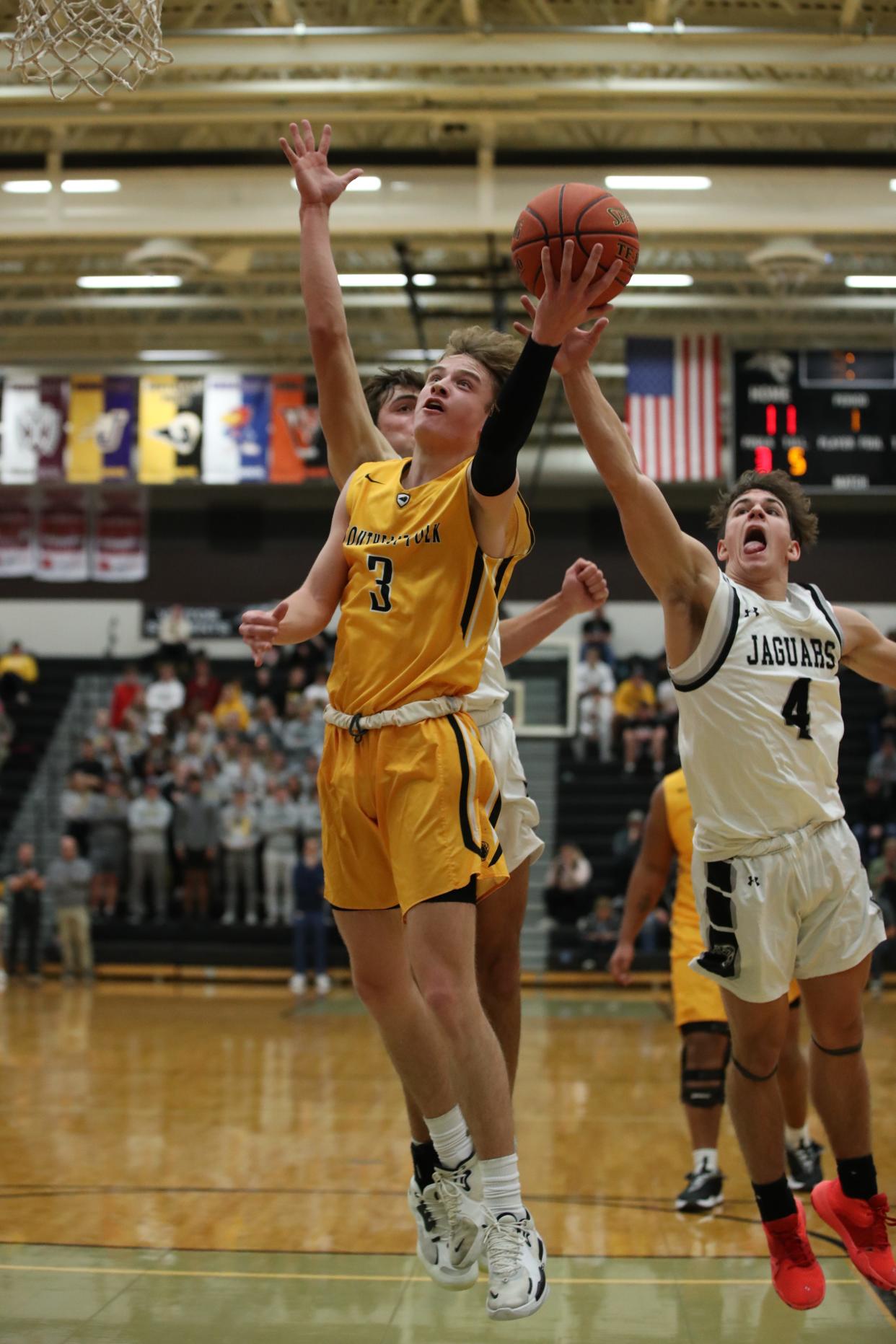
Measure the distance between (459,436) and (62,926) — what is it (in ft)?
45.6

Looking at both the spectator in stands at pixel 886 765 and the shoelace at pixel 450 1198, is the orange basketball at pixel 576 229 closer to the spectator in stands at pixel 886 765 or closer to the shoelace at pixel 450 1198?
the shoelace at pixel 450 1198

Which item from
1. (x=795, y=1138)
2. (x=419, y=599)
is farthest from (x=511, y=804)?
(x=795, y=1138)

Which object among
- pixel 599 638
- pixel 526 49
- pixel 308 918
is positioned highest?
pixel 526 49

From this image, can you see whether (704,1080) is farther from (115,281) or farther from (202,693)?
(202,693)

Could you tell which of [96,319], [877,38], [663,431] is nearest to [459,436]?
[877,38]

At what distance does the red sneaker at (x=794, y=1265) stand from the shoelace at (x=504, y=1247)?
41.5 inches

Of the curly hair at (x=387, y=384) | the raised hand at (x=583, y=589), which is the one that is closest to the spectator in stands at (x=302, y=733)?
the curly hair at (x=387, y=384)

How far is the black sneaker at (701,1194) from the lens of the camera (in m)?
6.42

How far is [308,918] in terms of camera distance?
16.1 m

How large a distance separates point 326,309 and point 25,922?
13.7 metres

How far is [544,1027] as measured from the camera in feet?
43.1

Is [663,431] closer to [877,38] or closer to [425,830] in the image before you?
[877,38]

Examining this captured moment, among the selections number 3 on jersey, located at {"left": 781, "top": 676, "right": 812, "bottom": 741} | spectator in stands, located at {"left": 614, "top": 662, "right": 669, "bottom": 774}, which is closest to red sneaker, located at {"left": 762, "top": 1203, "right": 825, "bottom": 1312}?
number 3 on jersey, located at {"left": 781, "top": 676, "right": 812, "bottom": 741}

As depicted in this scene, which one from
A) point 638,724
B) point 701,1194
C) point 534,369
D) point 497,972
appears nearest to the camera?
point 534,369
